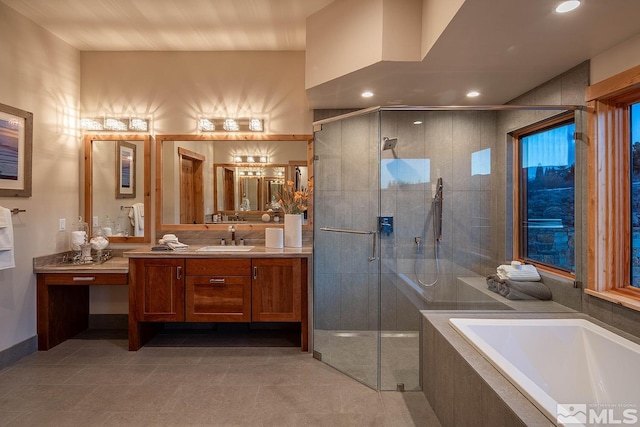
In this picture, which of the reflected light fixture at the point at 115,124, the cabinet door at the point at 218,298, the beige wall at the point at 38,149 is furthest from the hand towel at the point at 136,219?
the cabinet door at the point at 218,298

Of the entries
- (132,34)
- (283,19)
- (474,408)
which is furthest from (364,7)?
(474,408)

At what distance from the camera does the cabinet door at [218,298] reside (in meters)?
3.23

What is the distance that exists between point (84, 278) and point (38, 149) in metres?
1.18

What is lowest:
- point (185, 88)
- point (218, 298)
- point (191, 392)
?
point (191, 392)

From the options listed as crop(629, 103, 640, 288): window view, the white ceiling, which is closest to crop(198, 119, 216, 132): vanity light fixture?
the white ceiling

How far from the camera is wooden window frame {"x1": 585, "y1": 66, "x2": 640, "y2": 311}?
92.5 inches

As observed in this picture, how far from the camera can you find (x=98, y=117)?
3773mm

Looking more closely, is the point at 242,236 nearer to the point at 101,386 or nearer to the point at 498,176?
the point at 101,386

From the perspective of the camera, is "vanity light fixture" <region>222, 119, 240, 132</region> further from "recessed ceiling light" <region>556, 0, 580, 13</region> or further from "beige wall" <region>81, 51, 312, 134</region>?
"recessed ceiling light" <region>556, 0, 580, 13</region>

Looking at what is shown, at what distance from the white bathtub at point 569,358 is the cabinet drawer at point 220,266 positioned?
1727 millimetres

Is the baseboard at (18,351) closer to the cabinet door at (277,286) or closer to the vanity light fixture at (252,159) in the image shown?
the cabinet door at (277,286)

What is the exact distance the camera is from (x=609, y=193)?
2377mm

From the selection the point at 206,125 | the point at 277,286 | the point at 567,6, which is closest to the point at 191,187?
the point at 206,125

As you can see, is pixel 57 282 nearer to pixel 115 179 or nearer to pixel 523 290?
pixel 115 179
